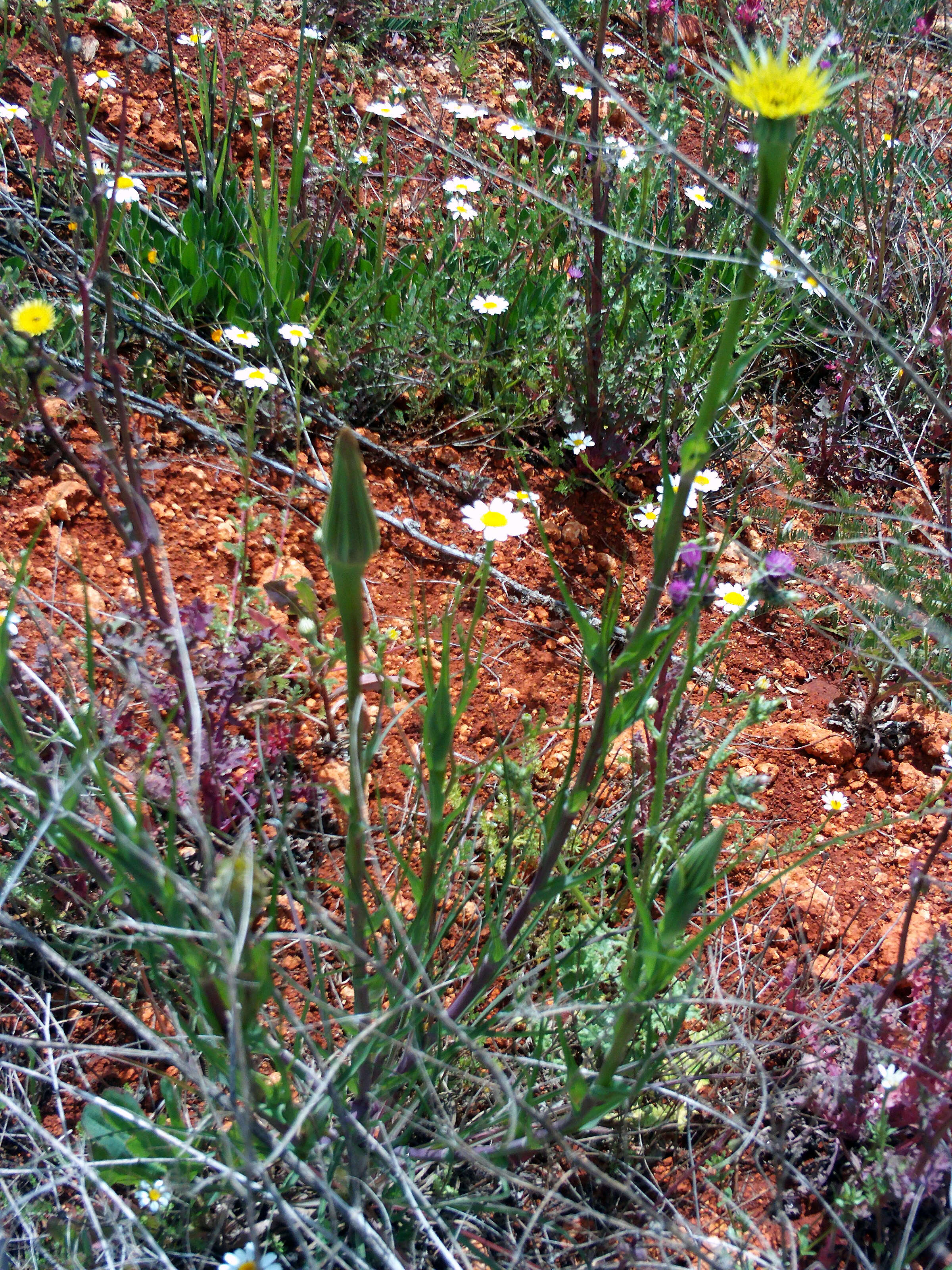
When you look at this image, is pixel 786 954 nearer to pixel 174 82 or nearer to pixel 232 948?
pixel 232 948

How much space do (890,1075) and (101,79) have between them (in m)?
2.84

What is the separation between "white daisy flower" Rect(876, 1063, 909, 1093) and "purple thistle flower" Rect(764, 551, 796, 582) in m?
0.70

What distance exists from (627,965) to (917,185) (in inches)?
130

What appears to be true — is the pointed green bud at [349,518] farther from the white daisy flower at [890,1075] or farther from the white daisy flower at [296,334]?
the white daisy flower at [296,334]

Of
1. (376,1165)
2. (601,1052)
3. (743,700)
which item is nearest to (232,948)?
(376,1165)

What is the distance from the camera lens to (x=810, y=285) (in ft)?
8.93

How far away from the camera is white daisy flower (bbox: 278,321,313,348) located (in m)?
2.08

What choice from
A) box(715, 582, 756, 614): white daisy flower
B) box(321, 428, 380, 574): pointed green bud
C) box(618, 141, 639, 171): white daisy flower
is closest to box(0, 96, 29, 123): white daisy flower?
box(618, 141, 639, 171): white daisy flower

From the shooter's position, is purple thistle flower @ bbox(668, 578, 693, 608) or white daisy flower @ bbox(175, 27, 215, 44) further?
white daisy flower @ bbox(175, 27, 215, 44)

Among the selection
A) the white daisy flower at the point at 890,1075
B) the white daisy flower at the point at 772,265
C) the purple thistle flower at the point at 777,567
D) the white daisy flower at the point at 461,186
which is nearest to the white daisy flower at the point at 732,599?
the purple thistle flower at the point at 777,567

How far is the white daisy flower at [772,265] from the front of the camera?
2.52 meters

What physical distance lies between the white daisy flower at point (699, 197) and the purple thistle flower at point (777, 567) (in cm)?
181

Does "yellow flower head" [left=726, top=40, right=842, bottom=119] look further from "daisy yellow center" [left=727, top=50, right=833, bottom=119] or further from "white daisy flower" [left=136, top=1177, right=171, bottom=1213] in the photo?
"white daisy flower" [left=136, top=1177, right=171, bottom=1213]

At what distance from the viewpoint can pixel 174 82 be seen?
2424mm
